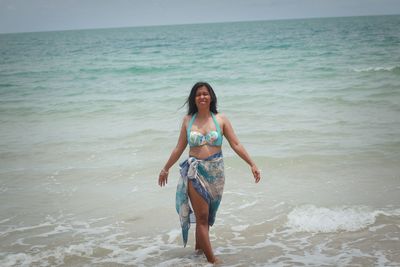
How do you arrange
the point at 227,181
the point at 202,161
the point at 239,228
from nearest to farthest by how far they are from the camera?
1. the point at 202,161
2. the point at 239,228
3. the point at 227,181

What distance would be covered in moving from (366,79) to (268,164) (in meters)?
12.2

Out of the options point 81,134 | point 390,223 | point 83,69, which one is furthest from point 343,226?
point 83,69

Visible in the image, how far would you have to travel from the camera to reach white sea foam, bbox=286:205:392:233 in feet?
16.9

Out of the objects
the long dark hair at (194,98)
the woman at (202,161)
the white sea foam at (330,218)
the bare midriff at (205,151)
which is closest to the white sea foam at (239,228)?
the white sea foam at (330,218)

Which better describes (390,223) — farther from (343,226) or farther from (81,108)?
(81,108)

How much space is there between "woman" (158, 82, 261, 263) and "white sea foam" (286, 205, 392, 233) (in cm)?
140

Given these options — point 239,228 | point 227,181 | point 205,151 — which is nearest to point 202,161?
point 205,151

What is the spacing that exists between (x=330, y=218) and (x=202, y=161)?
2056 mm

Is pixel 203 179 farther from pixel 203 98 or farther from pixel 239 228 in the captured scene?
pixel 239 228

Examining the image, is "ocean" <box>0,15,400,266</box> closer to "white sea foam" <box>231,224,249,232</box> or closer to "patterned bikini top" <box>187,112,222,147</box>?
"white sea foam" <box>231,224,249,232</box>

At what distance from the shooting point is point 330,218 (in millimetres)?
5367

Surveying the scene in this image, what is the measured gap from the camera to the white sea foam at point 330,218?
16.9 feet

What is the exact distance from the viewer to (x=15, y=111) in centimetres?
1477

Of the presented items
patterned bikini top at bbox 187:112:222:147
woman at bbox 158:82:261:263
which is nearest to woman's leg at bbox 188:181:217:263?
woman at bbox 158:82:261:263
